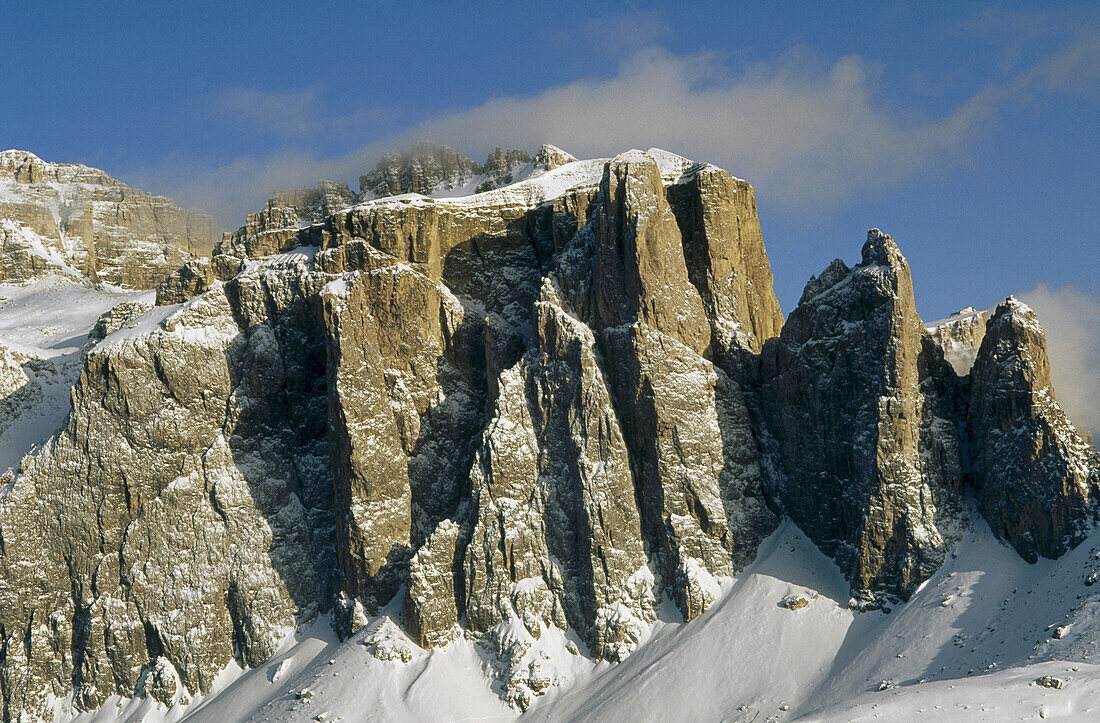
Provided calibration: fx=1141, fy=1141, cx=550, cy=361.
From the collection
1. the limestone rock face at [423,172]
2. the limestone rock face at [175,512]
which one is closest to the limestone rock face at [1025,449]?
the limestone rock face at [175,512]

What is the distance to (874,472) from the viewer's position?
376 ft

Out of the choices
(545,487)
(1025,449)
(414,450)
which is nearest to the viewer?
(1025,449)

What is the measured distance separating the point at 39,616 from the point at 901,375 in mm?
102770

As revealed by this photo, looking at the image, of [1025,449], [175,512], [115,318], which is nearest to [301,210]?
[115,318]

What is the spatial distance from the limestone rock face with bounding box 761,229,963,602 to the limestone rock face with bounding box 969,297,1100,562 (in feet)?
12.8

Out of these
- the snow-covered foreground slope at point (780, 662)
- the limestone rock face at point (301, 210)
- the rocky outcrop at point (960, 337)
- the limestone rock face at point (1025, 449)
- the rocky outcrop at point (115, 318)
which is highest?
the limestone rock face at point (301, 210)

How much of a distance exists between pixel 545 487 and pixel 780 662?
101 ft

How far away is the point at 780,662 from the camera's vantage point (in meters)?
111

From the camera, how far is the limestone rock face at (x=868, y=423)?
372ft

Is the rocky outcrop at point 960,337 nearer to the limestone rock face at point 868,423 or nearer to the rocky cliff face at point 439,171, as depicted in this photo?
the limestone rock face at point 868,423

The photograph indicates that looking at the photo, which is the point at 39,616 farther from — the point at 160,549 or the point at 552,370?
the point at 552,370

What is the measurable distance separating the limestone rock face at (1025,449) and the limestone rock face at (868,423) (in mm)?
3894

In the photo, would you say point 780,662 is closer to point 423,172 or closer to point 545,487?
point 545,487

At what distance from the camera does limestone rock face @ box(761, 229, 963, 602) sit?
11344 centimetres
